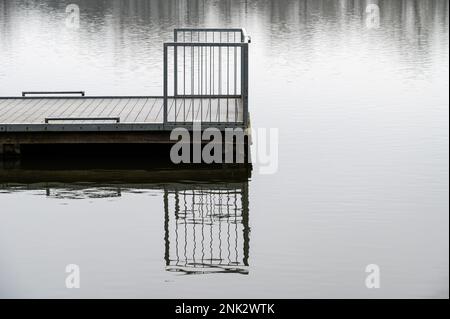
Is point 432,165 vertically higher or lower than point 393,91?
lower

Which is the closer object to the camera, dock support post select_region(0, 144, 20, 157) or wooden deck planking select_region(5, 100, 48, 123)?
dock support post select_region(0, 144, 20, 157)

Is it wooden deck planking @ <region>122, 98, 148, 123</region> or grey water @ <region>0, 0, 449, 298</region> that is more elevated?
wooden deck planking @ <region>122, 98, 148, 123</region>

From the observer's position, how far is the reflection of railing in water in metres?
12.0

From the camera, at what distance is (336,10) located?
40.1 m

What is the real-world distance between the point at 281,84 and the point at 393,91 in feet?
6.91

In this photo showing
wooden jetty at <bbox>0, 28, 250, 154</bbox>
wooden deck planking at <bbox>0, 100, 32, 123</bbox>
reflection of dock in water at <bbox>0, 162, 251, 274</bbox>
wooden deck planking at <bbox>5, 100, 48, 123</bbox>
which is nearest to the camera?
reflection of dock in water at <bbox>0, 162, 251, 274</bbox>

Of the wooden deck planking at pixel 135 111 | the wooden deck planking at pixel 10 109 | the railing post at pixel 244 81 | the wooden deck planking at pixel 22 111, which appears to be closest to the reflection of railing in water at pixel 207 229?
the railing post at pixel 244 81

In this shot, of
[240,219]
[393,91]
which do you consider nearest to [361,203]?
[240,219]

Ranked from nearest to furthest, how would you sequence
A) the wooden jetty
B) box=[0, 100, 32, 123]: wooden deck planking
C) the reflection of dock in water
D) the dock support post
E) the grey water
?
the grey water → the reflection of dock in water → the wooden jetty → the dock support post → box=[0, 100, 32, 123]: wooden deck planking

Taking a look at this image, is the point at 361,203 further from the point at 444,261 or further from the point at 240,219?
the point at 444,261

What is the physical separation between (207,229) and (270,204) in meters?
1.18

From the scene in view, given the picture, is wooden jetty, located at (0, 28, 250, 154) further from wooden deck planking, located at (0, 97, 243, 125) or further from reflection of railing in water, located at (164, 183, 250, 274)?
reflection of railing in water, located at (164, 183, 250, 274)

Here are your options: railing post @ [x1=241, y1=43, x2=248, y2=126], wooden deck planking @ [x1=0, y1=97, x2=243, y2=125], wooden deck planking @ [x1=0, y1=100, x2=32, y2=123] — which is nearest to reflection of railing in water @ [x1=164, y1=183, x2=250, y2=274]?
railing post @ [x1=241, y1=43, x2=248, y2=126]

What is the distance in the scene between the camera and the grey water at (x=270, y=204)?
11414 millimetres
